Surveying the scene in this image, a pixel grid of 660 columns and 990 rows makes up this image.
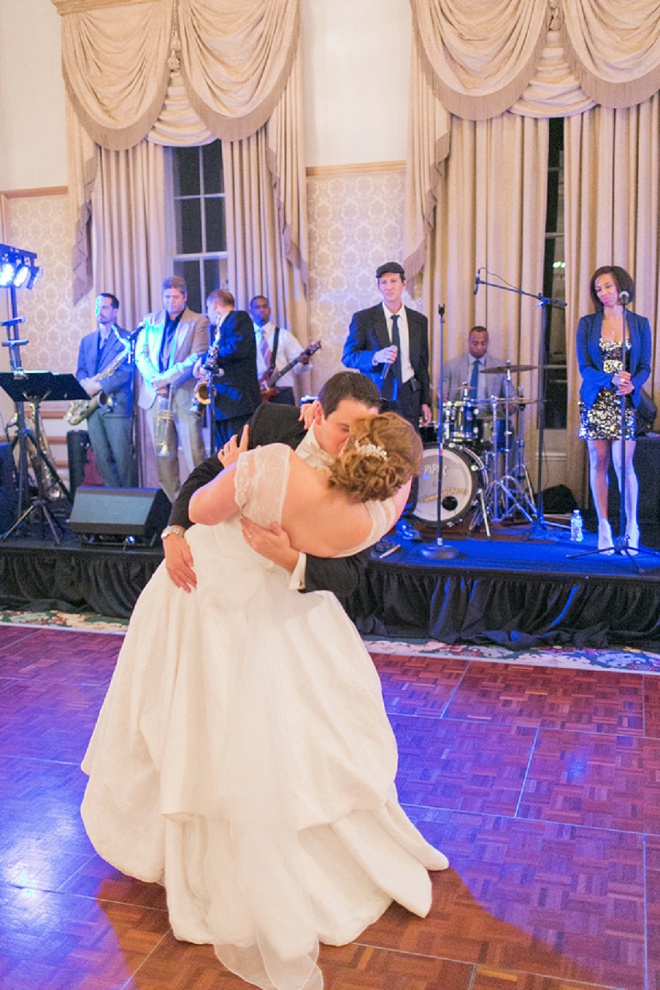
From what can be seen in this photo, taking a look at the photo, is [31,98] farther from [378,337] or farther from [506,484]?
[506,484]

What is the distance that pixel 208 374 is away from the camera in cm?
614

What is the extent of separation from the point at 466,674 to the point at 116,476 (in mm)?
4043

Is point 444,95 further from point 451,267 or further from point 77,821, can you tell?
point 77,821

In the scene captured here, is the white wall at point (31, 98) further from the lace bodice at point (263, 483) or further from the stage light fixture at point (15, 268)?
the lace bodice at point (263, 483)

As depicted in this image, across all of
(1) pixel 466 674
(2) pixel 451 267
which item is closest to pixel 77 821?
(1) pixel 466 674

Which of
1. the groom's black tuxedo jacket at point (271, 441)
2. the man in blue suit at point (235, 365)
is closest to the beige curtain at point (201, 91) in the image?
the man in blue suit at point (235, 365)

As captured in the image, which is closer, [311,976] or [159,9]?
[311,976]

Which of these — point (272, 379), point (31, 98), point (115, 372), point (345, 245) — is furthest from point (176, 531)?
point (31, 98)

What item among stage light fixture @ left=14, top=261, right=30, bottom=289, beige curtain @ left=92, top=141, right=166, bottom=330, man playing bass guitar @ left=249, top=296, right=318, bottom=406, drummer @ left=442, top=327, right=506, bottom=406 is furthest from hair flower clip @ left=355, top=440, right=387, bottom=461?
beige curtain @ left=92, top=141, right=166, bottom=330

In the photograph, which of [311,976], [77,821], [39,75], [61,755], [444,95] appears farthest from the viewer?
[39,75]

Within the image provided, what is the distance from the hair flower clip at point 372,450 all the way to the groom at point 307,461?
141 mm

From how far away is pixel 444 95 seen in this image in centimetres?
707

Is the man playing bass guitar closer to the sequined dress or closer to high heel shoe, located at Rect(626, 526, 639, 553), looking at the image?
the sequined dress

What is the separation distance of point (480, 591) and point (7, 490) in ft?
12.3
